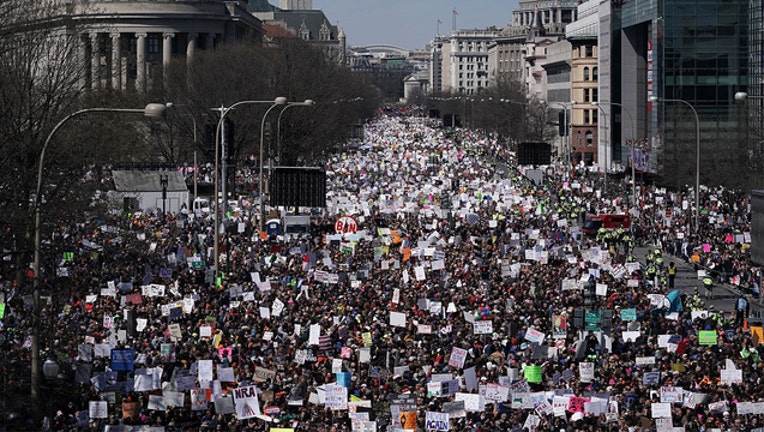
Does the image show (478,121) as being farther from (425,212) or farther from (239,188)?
(425,212)

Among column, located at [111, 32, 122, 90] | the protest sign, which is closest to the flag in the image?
the protest sign

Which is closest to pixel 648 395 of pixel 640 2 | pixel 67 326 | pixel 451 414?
pixel 451 414

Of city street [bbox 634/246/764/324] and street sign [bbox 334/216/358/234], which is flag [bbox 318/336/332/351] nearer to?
city street [bbox 634/246/764/324]

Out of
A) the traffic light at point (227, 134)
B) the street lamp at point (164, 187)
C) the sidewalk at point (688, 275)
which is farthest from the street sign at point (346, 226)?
the street lamp at point (164, 187)

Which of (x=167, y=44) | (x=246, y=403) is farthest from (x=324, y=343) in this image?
(x=167, y=44)

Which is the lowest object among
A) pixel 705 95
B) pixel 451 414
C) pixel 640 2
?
pixel 451 414

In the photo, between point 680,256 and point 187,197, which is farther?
point 187,197

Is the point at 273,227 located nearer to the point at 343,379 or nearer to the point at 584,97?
the point at 343,379
